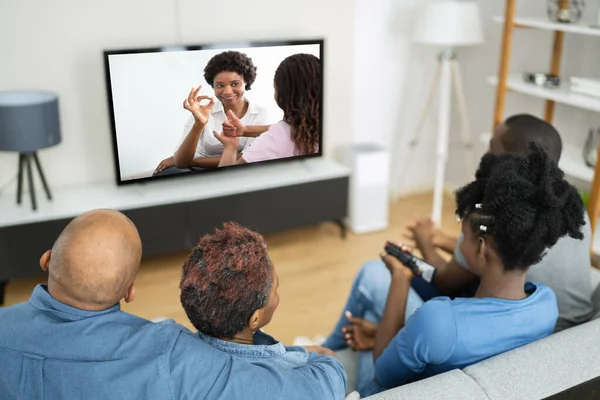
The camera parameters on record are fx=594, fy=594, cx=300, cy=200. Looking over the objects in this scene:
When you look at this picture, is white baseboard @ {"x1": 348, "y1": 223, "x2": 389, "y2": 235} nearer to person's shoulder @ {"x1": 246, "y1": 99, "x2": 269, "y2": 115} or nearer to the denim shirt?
person's shoulder @ {"x1": 246, "y1": 99, "x2": 269, "y2": 115}

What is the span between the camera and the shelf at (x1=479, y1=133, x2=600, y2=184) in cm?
303

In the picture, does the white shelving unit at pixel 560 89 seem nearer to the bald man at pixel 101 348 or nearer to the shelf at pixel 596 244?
the shelf at pixel 596 244

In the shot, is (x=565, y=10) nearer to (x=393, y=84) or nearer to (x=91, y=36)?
(x=393, y=84)

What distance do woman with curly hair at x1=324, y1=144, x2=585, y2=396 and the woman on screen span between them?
6.49ft

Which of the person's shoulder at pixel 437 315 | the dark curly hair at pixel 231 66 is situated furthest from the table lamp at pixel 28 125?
the person's shoulder at pixel 437 315

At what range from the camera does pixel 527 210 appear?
4.65 ft

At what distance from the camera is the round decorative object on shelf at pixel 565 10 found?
3156 mm

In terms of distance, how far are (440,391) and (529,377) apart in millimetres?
212

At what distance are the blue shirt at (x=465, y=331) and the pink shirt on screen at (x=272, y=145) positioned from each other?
6.79ft

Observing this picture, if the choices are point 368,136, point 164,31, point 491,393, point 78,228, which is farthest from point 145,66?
point 491,393

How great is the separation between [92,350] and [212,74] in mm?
2336

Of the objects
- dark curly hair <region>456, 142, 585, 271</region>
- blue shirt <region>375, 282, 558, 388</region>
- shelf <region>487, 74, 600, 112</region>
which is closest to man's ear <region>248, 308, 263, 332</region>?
blue shirt <region>375, 282, 558, 388</region>

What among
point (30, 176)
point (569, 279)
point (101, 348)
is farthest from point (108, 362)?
point (30, 176)

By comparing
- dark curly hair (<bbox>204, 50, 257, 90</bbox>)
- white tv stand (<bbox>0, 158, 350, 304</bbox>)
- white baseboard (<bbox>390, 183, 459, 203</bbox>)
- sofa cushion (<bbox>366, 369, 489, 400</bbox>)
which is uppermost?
dark curly hair (<bbox>204, 50, 257, 90</bbox>)
